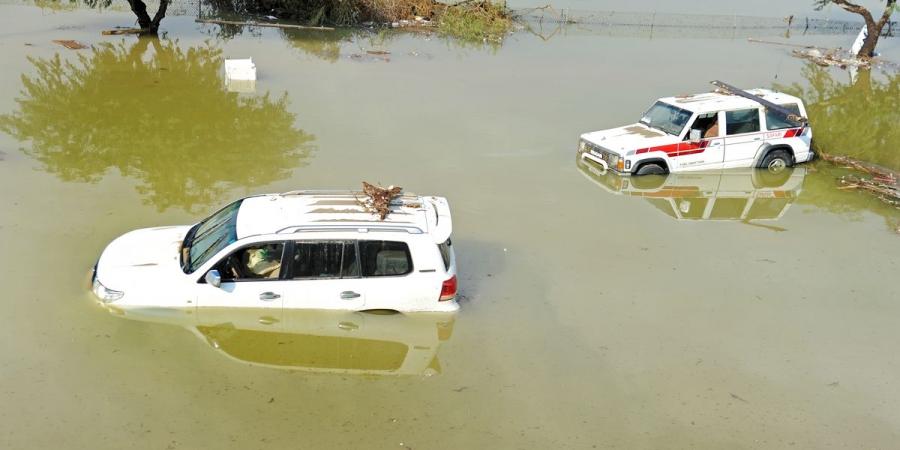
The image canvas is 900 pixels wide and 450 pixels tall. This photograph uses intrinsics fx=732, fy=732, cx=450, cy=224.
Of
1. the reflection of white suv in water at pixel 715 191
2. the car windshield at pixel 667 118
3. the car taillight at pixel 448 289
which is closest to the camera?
the car taillight at pixel 448 289

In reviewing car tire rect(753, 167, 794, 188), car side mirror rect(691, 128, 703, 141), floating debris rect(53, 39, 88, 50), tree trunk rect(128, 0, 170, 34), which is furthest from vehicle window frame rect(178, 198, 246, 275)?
tree trunk rect(128, 0, 170, 34)

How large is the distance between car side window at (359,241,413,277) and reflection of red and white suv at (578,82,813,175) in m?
7.55

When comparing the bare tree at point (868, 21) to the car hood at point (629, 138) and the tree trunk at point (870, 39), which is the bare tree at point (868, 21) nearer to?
the tree trunk at point (870, 39)

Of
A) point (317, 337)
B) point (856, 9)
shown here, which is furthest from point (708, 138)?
point (856, 9)

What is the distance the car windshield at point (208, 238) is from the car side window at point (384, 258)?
65.3 inches

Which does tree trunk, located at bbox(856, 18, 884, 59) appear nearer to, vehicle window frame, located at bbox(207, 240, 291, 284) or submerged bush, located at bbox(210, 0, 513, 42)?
submerged bush, located at bbox(210, 0, 513, 42)

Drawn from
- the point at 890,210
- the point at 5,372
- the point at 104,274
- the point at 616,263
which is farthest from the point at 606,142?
the point at 5,372

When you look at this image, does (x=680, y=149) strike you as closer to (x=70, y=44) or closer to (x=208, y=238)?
(x=208, y=238)

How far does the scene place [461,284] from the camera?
11188mm

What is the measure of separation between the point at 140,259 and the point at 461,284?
14.9 ft

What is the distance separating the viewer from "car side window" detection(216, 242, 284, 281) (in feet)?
30.2

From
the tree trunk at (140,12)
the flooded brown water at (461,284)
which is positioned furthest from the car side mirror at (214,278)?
the tree trunk at (140,12)

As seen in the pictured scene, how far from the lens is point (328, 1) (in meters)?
28.7

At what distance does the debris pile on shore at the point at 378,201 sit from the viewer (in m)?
9.73
